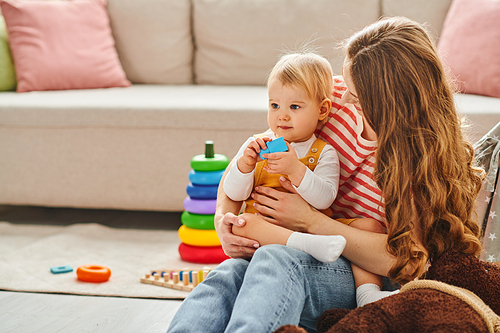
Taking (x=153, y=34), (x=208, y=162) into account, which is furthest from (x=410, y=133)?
(x=153, y=34)

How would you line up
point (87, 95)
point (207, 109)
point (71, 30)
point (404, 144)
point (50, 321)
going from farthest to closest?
point (71, 30) → point (87, 95) → point (207, 109) → point (50, 321) → point (404, 144)

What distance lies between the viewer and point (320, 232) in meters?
1.07

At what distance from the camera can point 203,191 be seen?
5.27 ft

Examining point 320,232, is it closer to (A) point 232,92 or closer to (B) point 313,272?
(B) point 313,272

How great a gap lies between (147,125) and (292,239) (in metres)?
1.05

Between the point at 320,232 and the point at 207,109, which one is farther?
the point at 207,109

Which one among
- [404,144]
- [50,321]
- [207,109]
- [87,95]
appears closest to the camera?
[404,144]

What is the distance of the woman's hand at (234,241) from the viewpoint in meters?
1.09

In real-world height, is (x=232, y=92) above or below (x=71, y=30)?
below

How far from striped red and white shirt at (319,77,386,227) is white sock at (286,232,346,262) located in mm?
158

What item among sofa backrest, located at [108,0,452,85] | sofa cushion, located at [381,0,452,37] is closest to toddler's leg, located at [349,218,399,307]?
sofa backrest, located at [108,0,452,85]

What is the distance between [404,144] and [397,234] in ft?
0.60

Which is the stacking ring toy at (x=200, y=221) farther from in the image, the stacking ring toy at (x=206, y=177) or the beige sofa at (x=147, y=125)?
the beige sofa at (x=147, y=125)

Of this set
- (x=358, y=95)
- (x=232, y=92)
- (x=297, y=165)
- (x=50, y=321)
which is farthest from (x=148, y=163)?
(x=358, y=95)
